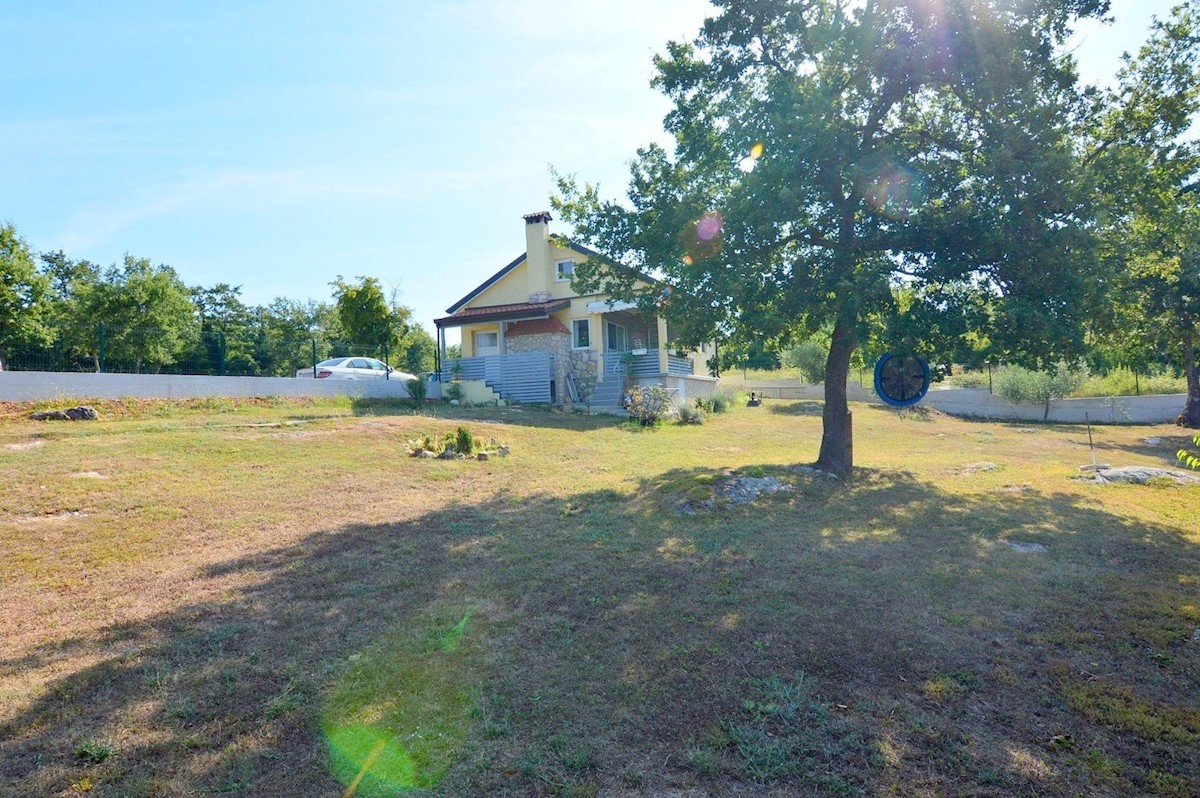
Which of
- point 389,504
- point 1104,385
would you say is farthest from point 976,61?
point 1104,385

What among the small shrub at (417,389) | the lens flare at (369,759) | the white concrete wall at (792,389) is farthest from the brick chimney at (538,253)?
the lens flare at (369,759)

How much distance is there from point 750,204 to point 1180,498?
7.13 metres

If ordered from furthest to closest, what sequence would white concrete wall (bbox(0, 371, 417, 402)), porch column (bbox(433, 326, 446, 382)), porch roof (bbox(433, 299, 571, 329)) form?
porch column (bbox(433, 326, 446, 382)), porch roof (bbox(433, 299, 571, 329)), white concrete wall (bbox(0, 371, 417, 402))

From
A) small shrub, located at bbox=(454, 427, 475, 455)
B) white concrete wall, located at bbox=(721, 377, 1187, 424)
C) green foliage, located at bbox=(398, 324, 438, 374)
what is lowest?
white concrete wall, located at bbox=(721, 377, 1187, 424)

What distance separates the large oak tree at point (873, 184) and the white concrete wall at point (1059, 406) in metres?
19.6

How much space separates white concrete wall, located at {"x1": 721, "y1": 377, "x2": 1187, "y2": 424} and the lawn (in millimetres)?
A: 21211

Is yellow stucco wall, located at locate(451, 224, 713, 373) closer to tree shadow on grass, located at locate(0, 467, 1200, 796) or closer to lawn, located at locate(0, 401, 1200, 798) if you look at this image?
lawn, located at locate(0, 401, 1200, 798)

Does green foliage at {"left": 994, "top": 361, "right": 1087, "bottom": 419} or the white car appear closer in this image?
the white car

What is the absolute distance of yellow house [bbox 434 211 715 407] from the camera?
2300cm

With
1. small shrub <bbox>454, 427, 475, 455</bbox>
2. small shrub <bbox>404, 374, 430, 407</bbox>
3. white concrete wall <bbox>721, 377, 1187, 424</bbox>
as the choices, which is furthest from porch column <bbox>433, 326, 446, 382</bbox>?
white concrete wall <bbox>721, 377, 1187, 424</bbox>

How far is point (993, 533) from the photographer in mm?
6945

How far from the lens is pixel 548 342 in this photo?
23.2 metres

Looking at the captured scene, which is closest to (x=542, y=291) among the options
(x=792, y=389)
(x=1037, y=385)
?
(x=792, y=389)

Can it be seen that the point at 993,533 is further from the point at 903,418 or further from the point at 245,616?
the point at 903,418
